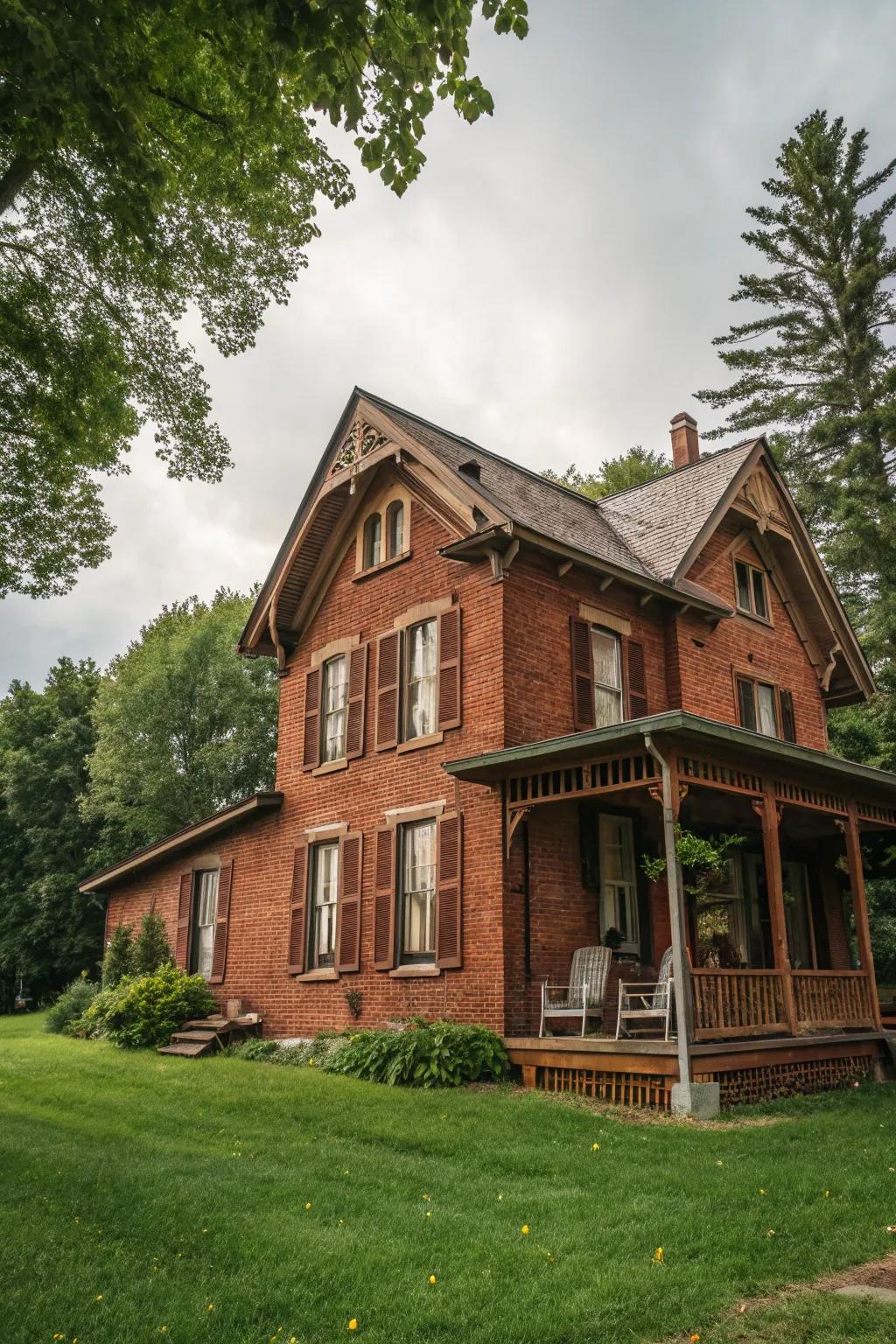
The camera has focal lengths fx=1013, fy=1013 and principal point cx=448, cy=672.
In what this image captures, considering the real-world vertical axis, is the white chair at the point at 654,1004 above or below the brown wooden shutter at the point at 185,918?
below

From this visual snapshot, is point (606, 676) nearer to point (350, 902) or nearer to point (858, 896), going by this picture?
point (858, 896)

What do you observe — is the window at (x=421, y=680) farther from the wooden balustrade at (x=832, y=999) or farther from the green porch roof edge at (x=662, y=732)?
the wooden balustrade at (x=832, y=999)

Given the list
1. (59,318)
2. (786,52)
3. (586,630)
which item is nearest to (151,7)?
(786,52)

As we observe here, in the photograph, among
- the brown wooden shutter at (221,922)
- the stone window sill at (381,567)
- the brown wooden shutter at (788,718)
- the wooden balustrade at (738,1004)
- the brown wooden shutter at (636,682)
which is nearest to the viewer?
the wooden balustrade at (738,1004)

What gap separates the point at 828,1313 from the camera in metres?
4.47

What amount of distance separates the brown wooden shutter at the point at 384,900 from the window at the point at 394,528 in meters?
4.26

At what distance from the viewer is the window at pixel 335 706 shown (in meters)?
15.8

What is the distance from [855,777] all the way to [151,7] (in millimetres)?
10881

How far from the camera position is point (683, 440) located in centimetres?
2062

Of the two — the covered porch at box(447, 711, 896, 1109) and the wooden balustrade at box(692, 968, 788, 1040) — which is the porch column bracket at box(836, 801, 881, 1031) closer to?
the covered porch at box(447, 711, 896, 1109)

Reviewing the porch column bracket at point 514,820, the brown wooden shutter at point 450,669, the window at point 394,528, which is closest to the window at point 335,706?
the window at point 394,528

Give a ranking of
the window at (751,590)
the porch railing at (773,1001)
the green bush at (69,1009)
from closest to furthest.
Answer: the porch railing at (773,1001) → the window at (751,590) → the green bush at (69,1009)

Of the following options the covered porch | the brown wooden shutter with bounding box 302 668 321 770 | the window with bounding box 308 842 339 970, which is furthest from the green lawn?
the brown wooden shutter with bounding box 302 668 321 770

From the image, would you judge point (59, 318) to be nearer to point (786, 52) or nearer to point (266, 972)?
point (786, 52)
